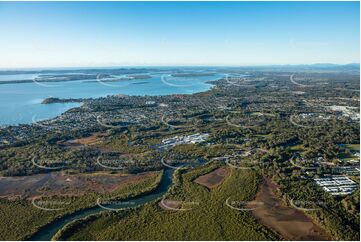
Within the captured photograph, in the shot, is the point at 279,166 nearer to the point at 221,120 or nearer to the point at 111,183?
the point at 111,183

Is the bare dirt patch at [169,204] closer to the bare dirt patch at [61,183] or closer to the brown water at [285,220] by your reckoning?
the bare dirt patch at [61,183]

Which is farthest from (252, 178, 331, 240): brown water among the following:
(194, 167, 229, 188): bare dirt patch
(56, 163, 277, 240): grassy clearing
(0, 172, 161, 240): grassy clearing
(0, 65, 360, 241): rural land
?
(0, 172, 161, 240): grassy clearing

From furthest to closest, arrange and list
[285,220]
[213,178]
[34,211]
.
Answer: [213,178], [34,211], [285,220]

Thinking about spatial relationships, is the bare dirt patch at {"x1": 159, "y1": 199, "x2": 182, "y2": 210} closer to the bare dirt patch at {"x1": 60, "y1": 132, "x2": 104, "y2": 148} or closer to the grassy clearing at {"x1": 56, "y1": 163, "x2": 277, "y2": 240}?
the grassy clearing at {"x1": 56, "y1": 163, "x2": 277, "y2": 240}

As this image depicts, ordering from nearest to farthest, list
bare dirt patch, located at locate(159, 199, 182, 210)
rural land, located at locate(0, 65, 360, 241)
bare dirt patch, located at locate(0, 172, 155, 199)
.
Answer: rural land, located at locate(0, 65, 360, 241) → bare dirt patch, located at locate(159, 199, 182, 210) → bare dirt patch, located at locate(0, 172, 155, 199)

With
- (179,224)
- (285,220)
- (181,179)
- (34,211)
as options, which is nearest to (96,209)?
(34,211)

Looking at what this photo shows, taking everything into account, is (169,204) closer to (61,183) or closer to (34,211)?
(34,211)
